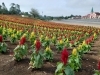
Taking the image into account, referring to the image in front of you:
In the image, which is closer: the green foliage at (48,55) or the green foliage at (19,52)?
the green foliage at (19,52)

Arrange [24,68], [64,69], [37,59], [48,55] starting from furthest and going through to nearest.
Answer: [48,55]
[24,68]
[37,59]
[64,69]

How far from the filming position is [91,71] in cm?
862

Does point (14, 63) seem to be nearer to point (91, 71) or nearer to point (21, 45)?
point (21, 45)

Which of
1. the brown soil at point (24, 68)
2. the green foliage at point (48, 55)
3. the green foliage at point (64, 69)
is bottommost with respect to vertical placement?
the brown soil at point (24, 68)

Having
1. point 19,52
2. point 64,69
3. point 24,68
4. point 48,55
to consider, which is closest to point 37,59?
point 24,68

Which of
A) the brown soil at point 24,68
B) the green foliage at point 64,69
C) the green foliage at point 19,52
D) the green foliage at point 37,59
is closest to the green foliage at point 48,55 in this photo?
the brown soil at point 24,68

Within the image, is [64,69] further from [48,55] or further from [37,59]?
[48,55]

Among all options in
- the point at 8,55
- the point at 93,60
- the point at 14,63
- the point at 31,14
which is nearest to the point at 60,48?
the point at 93,60

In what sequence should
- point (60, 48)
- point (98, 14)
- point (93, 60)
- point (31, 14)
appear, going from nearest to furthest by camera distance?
point (93, 60), point (60, 48), point (31, 14), point (98, 14)

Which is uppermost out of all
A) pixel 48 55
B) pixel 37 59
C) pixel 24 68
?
pixel 37 59

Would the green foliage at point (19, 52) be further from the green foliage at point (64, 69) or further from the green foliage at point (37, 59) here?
the green foliage at point (64, 69)

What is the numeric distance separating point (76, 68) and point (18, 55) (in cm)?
198

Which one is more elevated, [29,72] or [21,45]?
[21,45]

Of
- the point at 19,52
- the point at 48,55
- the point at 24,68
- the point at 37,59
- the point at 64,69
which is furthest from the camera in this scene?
the point at 48,55
